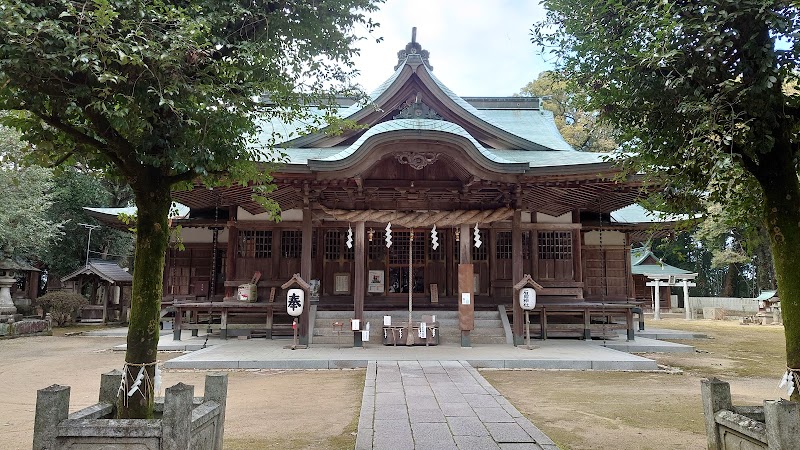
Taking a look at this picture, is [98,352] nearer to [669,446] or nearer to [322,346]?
[322,346]

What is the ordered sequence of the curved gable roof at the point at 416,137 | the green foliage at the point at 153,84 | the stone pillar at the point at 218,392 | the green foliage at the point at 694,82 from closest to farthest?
the green foliage at the point at 153,84
the green foliage at the point at 694,82
the stone pillar at the point at 218,392
the curved gable roof at the point at 416,137

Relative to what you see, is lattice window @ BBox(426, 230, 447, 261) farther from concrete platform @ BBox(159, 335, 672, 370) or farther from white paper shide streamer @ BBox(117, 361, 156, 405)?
white paper shide streamer @ BBox(117, 361, 156, 405)

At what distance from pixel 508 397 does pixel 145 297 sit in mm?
5166

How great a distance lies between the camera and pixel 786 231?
12.3 ft

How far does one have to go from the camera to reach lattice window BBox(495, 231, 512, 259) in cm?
1425

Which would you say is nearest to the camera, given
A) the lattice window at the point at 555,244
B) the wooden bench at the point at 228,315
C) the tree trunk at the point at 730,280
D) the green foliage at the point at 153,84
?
the green foliage at the point at 153,84

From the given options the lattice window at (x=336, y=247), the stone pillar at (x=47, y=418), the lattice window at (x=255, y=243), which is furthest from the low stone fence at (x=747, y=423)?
the lattice window at (x=255, y=243)

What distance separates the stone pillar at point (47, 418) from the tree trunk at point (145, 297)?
501mm

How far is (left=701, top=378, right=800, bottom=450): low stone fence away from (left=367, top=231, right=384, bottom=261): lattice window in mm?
10669

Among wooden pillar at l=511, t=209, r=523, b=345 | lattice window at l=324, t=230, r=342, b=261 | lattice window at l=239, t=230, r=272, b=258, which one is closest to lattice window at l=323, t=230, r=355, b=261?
lattice window at l=324, t=230, r=342, b=261

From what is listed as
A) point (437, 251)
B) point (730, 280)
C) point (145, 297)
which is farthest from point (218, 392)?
point (730, 280)

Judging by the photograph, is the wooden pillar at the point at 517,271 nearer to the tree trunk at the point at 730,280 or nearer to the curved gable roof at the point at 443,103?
the curved gable roof at the point at 443,103

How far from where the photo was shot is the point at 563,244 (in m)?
14.2

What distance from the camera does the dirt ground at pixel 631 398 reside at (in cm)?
524
